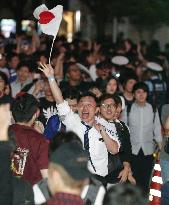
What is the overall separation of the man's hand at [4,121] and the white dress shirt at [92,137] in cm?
158

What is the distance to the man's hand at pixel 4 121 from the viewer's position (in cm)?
438

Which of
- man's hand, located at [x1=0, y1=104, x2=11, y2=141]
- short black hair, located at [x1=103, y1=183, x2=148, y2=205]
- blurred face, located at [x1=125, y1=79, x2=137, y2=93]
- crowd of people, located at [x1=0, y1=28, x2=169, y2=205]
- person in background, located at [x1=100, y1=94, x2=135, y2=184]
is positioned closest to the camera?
short black hair, located at [x1=103, y1=183, x2=148, y2=205]

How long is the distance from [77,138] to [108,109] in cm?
229

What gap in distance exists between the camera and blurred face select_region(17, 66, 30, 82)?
1034 centimetres

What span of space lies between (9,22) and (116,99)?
32293 mm

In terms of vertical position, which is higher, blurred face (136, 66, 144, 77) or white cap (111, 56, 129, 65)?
white cap (111, 56, 129, 65)

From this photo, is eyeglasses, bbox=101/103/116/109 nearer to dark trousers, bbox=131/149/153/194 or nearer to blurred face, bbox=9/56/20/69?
dark trousers, bbox=131/149/153/194

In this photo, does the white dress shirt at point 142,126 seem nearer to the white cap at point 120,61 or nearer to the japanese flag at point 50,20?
the japanese flag at point 50,20

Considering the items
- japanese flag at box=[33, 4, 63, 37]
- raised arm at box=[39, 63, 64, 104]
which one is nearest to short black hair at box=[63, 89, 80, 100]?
raised arm at box=[39, 63, 64, 104]

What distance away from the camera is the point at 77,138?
4.80 m

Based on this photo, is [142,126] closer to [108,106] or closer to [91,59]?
[108,106]

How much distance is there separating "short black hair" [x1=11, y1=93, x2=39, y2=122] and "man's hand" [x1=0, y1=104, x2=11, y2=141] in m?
0.72

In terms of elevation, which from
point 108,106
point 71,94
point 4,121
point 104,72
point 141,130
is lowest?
point 141,130

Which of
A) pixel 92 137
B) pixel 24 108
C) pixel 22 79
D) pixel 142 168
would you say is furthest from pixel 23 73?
pixel 24 108
